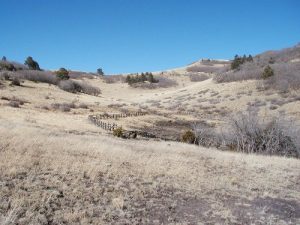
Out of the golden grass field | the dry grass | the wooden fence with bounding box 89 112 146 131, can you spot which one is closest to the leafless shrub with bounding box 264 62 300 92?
the wooden fence with bounding box 89 112 146 131

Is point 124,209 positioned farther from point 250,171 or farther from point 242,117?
point 242,117

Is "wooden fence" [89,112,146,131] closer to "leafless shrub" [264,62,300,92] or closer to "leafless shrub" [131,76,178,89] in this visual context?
"leafless shrub" [264,62,300,92]

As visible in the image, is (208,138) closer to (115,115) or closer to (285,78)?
(115,115)

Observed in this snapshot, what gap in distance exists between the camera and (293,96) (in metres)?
65.9

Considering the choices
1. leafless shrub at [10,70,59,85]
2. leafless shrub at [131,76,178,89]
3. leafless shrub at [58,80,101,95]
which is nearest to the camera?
leafless shrub at [10,70,59,85]

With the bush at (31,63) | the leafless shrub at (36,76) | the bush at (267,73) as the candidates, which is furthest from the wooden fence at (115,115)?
the bush at (31,63)

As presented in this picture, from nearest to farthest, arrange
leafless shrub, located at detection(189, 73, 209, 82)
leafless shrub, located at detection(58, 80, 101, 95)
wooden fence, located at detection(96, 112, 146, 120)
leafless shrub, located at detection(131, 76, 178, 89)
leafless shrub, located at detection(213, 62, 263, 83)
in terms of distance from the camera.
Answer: wooden fence, located at detection(96, 112, 146, 120) → leafless shrub, located at detection(58, 80, 101, 95) → leafless shrub, located at detection(213, 62, 263, 83) → leafless shrub, located at detection(131, 76, 178, 89) → leafless shrub, located at detection(189, 73, 209, 82)

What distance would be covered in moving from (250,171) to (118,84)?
104 metres

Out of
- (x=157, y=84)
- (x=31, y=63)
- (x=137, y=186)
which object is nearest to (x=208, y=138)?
(x=137, y=186)

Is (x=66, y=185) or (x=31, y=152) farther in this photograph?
(x=31, y=152)

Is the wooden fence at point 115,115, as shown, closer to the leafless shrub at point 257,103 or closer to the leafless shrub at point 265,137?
the leafless shrub at point 257,103

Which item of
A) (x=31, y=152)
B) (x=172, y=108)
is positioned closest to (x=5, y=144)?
(x=31, y=152)

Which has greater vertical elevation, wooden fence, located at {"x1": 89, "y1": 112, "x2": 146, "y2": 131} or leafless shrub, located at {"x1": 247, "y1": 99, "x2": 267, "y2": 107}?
leafless shrub, located at {"x1": 247, "y1": 99, "x2": 267, "y2": 107}

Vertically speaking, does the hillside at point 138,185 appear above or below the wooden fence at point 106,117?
above
